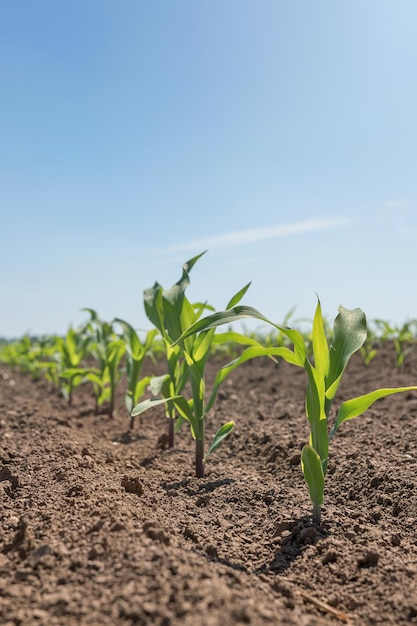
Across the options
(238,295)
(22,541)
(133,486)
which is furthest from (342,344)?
(22,541)

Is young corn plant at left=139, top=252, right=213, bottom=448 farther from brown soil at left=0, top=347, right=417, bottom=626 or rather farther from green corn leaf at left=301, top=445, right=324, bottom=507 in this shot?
green corn leaf at left=301, top=445, right=324, bottom=507

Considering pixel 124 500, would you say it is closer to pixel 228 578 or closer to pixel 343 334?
pixel 228 578

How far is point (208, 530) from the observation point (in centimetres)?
201

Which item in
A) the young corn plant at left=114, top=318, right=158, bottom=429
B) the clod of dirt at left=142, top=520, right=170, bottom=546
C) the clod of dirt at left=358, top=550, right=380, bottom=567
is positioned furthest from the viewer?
the young corn plant at left=114, top=318, right=158, bottom=429

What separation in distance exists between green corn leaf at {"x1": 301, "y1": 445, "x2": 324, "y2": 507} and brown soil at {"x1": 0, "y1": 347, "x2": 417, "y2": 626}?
0.42 ft

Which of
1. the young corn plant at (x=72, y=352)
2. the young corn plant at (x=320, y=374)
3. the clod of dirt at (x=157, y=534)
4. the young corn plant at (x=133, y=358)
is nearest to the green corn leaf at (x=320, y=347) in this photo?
the young corn plant at (x=320, y=374)

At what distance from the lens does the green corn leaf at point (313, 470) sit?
6.23 feet

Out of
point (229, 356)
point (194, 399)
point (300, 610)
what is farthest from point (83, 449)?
point (229, 356)

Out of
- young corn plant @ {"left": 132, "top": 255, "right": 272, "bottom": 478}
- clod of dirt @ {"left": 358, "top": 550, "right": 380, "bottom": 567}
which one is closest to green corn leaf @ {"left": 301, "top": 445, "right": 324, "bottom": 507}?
clod of dirt @ {"left": 358, "top": 550, "right": 380, "bottom": 567}

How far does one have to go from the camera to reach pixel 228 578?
1492 millimetres

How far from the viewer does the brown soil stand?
129 centimetres

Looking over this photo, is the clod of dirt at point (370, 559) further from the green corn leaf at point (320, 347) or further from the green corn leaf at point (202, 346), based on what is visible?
the green corn leaf at point (202, 346)

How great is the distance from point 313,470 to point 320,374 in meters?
0.36

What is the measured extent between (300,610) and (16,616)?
30.5 inches
